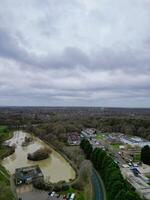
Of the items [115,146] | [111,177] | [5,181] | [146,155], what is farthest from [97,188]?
[115,146]

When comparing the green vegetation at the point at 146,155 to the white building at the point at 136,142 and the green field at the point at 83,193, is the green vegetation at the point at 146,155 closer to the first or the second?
the white building at the point at 136,142

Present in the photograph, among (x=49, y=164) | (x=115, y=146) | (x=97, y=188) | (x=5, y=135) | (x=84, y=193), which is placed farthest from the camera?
(x=5, y=135)

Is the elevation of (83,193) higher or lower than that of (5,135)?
lower

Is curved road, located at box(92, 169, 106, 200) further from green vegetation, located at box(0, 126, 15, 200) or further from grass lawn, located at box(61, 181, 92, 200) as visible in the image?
green vegetation, located at box(0, 126, 15, 200)

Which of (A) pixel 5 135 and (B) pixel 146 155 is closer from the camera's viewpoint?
(B) pixel 146 155

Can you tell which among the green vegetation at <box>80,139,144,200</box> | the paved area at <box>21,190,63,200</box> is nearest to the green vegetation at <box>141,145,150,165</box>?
the green vegetation at <box>80,139,144,200</box>

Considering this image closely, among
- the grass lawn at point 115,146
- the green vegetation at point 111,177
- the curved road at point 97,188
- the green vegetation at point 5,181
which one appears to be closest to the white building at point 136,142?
the grass lawn at point 115,146

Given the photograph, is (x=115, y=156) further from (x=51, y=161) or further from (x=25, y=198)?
(x=25, y=198)

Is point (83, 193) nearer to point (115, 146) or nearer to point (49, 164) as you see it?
point (49, 164)
